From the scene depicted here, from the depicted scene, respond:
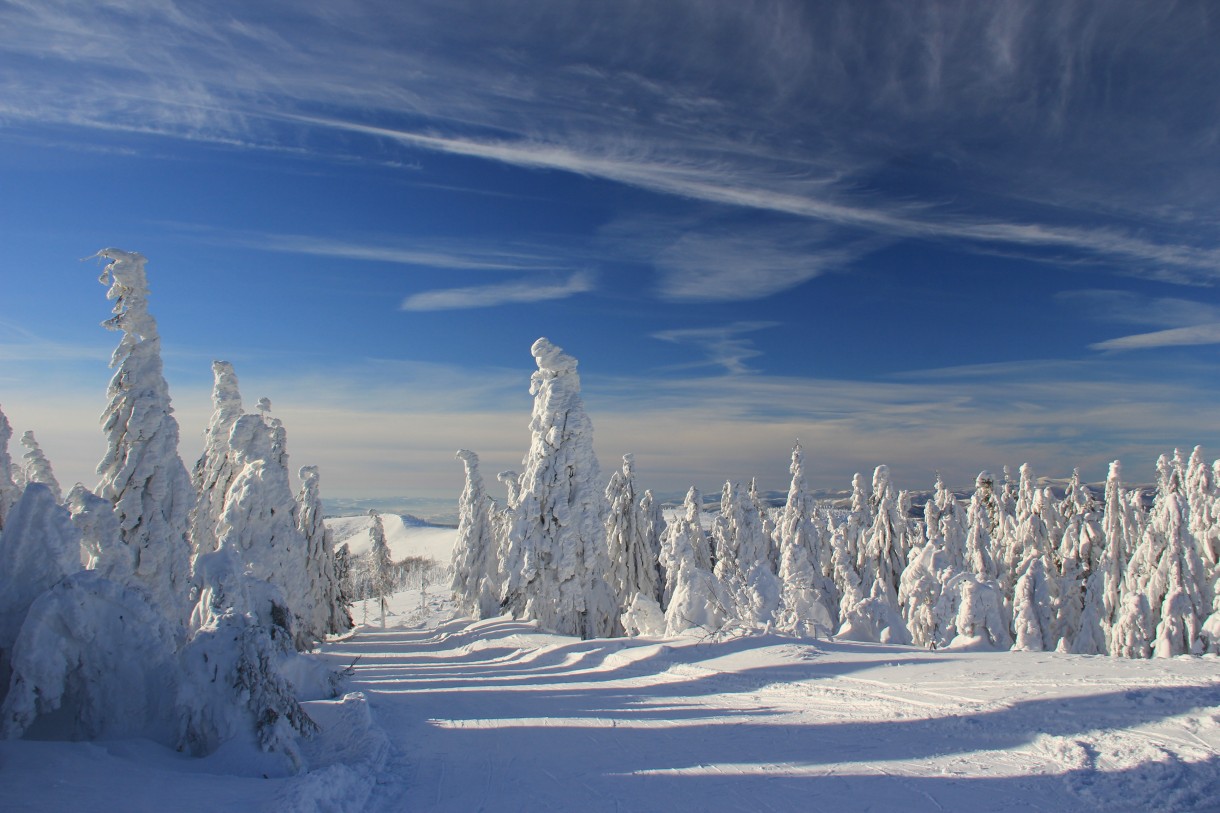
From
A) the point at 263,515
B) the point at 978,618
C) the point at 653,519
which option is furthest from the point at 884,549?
the point at 263,515

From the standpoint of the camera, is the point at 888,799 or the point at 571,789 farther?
the point at 571,789

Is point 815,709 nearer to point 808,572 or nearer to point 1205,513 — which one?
point 808,572

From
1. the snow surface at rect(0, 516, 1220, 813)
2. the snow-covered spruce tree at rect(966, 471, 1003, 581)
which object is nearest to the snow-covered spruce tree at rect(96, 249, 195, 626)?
the snow surface at rect(0, 516, 1220, 813)

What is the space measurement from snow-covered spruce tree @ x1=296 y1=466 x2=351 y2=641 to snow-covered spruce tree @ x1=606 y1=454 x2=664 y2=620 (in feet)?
56.3

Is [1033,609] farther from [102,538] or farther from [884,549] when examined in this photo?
[102,538]

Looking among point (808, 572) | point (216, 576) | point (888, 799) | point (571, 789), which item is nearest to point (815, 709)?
point (888, 799)

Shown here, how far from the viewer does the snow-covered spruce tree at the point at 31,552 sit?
30.1ft

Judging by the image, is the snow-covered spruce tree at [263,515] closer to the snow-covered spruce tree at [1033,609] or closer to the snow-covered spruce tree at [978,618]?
the snow-covered spruce tree at [978,618]

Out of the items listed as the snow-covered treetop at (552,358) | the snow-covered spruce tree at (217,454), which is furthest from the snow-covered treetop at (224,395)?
the snow-covered treetop at (552,358)

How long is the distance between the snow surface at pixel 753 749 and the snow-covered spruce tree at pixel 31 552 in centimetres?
221

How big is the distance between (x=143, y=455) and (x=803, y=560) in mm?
30887

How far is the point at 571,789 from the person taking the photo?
365 inches

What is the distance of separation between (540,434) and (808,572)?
1784cm

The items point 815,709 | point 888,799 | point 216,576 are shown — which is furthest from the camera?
point 815,709
